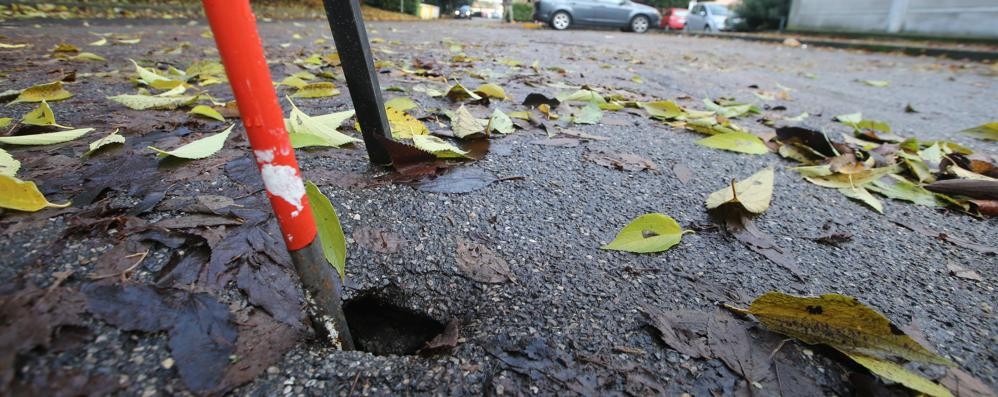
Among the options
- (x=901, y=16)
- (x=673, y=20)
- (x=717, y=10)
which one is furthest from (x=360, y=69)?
(x=717, y=10)

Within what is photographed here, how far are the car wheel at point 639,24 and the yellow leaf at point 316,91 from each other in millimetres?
13217

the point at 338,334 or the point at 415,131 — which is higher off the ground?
the point at 415,131

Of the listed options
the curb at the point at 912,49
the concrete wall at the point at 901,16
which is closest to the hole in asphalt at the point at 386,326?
the curb at the point at 912,49

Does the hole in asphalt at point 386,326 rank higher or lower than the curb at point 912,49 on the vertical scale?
lower

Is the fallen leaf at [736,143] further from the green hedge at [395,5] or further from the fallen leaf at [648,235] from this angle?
the green hedge at [395,5]

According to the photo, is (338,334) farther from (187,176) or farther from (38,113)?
(38,113)

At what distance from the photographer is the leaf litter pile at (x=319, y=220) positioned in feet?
2.18

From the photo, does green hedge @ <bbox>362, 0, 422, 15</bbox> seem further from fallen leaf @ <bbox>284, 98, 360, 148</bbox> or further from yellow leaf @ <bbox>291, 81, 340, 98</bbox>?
fallen leaf @ <bbox>284, 98, 360, 148</bbox>

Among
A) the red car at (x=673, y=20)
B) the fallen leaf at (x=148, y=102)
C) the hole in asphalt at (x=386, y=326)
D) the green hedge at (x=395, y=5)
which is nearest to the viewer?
the hole in asphalt at (x=386, y=326)

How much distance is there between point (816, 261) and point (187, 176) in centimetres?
142

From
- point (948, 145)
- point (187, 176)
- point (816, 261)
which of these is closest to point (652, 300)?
point (816, 261)

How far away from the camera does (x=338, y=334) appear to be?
0.72 meters

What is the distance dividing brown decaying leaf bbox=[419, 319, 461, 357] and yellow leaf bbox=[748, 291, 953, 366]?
0.50 m

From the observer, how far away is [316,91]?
1970mm
